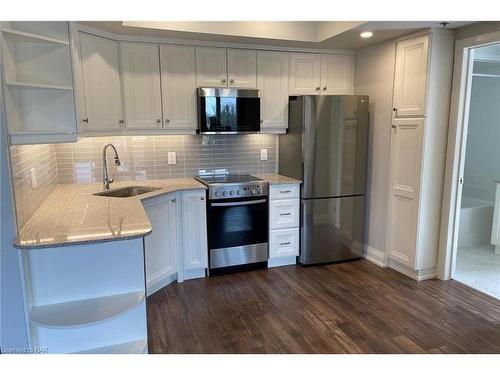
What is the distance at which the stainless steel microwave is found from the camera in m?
3.50

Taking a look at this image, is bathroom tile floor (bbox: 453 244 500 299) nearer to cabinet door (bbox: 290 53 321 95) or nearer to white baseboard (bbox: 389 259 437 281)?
white baseboard (bbox: 389 259 437 281)

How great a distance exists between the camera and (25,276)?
1858 mm

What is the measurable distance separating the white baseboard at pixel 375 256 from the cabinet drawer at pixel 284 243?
0.84 m

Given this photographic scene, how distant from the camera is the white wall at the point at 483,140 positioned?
458 cm

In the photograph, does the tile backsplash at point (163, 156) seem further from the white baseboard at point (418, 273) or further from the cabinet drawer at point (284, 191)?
the white baseboard at point (418, 273)

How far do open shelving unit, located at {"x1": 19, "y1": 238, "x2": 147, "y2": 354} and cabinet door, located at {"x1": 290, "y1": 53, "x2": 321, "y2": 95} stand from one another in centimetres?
258

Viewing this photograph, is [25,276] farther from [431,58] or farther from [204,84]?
[431,58]

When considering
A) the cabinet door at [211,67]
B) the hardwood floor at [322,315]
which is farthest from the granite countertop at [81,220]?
the cabinet door at [211,67]

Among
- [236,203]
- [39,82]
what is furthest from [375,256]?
[39,82]

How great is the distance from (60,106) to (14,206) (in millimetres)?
697

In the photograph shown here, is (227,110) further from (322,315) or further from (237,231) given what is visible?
(322,315)

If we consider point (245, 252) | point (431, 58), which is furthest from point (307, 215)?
point (431, 58)

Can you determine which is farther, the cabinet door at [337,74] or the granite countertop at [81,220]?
the cabinet door at [337,74]

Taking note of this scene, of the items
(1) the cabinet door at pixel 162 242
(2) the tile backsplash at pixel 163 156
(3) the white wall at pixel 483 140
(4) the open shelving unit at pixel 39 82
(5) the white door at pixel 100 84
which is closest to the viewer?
(4) the open shelving unit at pixel 39 82
